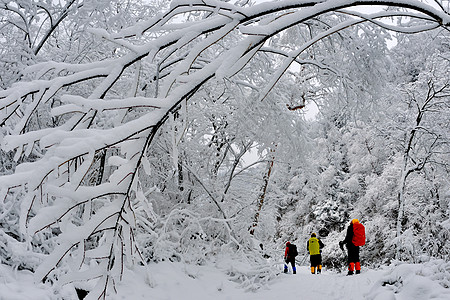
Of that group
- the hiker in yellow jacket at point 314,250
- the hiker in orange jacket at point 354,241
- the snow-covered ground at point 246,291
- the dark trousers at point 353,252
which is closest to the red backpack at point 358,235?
the hiker in orange jacket at point 354,241

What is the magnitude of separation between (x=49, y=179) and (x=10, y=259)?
128 inches

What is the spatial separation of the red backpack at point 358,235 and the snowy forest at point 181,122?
1.09m

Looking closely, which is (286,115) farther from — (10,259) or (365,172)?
(365,172)

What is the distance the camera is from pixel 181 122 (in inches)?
187

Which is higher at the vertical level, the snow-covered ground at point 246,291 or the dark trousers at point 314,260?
the snow-covered ground at point 246,291

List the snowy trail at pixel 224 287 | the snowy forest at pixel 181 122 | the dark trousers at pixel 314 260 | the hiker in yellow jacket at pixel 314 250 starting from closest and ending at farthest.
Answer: the snowy forest at pixel 181 122
the snowy trail at pixel 224 287
the hiker in yellow jacket at pixel 314 250
the dark trousers at pixel 314 260

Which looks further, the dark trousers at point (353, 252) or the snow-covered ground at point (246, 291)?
the dark trousers at point (353, 252)

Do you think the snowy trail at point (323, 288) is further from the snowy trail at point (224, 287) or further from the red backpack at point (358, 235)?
the red backpack at point (358, 235)

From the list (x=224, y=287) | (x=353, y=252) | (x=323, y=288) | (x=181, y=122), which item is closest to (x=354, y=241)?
(x=353, y=252)

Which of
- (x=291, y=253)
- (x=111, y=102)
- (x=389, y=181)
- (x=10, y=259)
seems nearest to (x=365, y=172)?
(x=389, y=181)

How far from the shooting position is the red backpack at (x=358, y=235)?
8.49 m

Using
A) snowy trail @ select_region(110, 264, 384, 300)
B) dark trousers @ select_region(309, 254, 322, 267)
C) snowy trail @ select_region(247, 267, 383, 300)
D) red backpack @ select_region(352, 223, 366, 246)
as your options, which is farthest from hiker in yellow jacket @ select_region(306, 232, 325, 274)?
snowy trail @ select_region(110, 264, 384, 300)

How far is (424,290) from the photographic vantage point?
4.46 metres

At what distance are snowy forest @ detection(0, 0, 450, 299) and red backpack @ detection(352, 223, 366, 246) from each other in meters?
1.09
